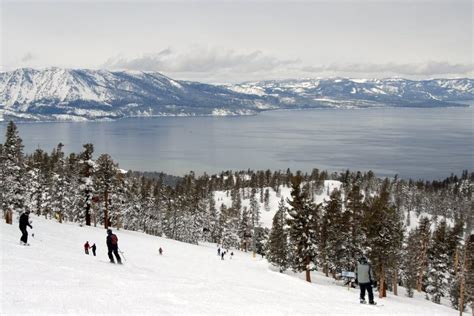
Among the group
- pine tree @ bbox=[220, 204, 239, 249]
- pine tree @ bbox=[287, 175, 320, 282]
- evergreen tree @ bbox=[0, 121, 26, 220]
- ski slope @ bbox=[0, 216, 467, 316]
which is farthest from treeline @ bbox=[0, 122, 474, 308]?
ski slope @ bbox=[0, 216, 467, 316]

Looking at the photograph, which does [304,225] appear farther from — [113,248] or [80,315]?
[80,315]

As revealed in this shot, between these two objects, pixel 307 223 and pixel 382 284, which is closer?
pixel 382 284

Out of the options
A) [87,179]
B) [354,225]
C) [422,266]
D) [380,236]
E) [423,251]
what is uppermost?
[87,179]

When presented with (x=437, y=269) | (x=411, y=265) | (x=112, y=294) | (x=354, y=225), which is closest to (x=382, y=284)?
(x=354, y=225)

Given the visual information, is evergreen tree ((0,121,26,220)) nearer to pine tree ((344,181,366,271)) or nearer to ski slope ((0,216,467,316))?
ski slope ((0,216,467,316))

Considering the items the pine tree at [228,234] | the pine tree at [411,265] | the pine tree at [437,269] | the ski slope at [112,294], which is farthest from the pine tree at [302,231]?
the pine tree at [228,234]

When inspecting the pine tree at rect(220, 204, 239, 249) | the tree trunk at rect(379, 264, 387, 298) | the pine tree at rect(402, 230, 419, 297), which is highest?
the tree trunk at rect(379, 264, 387, 298)

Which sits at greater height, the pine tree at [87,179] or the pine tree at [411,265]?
the pine tree at [87,179]

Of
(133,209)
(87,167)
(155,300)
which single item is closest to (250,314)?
(155,300)

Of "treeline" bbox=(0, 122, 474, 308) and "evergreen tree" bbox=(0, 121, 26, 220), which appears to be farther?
"evergreen tree" bbox=(0, 121, 26, 220)

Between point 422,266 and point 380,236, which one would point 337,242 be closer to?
point 380,236

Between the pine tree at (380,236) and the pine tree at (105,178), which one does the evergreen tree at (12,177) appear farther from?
the pine tree at (380,236)

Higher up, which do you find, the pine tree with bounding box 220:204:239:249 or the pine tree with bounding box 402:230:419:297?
the pine tree with bounding box 402:230:419:297

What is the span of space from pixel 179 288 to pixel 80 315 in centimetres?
718
